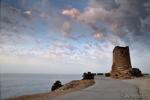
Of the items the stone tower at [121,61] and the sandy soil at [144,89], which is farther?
the stone tower at [121,61]

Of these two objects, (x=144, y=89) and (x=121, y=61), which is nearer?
(x=144, y=89)

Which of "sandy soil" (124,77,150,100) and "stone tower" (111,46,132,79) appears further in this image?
"stone tower" (111,46,132,79)

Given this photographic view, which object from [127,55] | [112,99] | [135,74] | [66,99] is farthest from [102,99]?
[135,74]

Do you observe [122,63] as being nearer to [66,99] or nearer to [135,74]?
[135,74]

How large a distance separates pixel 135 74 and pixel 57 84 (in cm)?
2038

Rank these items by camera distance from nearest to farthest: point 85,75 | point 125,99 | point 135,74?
point 125,99
point 85,75
point 135,74

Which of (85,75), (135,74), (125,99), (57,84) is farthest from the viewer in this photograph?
(135,74)

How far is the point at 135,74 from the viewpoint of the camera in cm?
5525

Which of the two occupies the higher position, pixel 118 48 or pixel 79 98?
pixel 118 48

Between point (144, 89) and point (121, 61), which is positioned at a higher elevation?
point (121, 61)

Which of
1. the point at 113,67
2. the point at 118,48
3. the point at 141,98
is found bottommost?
the point at 141,98

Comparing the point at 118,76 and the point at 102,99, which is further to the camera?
the point at 118,76

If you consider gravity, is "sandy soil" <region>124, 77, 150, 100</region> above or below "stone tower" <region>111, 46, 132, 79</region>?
below

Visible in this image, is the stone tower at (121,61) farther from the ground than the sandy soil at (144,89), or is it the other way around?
the stone tower at (121,61)
